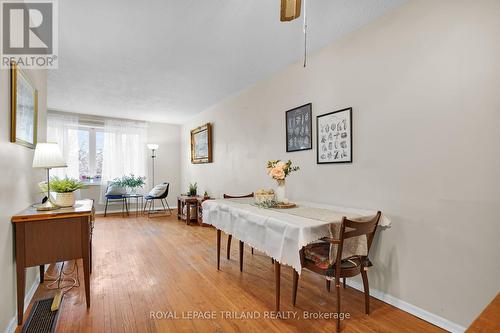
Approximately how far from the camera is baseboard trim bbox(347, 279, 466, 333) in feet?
5.75

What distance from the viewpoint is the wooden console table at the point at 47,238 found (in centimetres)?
178

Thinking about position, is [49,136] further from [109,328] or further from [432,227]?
[432,227]

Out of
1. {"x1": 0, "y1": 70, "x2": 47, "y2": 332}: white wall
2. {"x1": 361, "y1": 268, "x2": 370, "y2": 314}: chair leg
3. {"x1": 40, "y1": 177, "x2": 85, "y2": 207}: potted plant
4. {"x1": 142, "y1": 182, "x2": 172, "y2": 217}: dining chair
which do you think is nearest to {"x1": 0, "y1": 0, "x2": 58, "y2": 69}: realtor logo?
{"x1": 0, "y1": 70, "x2": 47, "y2": 332}: white wall

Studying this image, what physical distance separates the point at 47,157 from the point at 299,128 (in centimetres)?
249

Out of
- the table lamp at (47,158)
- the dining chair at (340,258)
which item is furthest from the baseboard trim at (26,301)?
the dining chair at (340,258)

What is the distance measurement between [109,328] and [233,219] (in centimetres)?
123

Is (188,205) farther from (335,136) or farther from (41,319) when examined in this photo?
(335,136)

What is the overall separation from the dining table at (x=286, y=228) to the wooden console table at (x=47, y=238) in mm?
1222

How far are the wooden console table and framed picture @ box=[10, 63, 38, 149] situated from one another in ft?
1.96

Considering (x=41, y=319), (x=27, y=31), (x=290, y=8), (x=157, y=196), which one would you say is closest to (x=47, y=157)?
(x=27, y=31)

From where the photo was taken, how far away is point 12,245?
1.75m

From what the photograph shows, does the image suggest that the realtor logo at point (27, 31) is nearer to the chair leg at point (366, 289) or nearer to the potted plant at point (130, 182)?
the chair leg at point (366, 289)

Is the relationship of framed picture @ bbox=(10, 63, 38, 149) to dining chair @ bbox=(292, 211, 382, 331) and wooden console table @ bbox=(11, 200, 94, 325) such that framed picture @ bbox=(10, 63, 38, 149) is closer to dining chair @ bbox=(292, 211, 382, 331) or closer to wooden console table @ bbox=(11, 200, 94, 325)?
wooden console table @ bbox=(11, 200, 94, 325)

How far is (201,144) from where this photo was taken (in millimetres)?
5758
